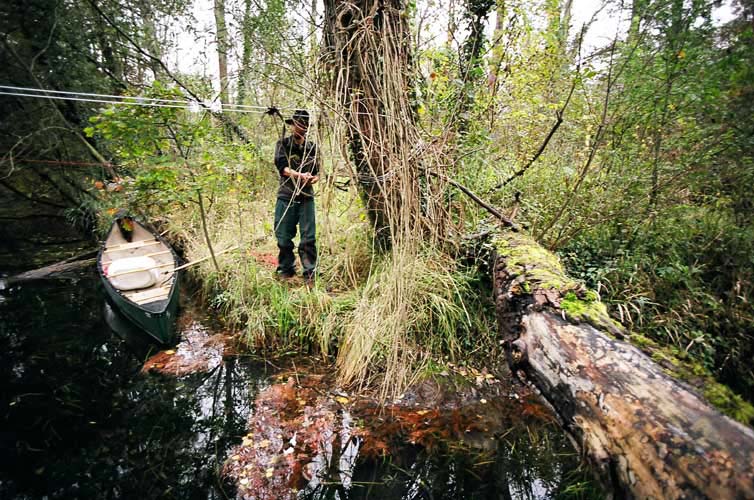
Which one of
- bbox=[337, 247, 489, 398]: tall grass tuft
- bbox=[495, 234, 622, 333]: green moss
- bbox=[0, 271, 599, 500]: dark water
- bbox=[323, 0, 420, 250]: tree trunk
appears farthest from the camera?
bbox=[337, 247, 489, 398]: tall grass tuft

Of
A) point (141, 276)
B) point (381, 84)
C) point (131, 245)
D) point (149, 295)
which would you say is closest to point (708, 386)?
point (381, 84)

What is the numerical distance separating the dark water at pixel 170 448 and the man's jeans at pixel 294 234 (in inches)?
45.7

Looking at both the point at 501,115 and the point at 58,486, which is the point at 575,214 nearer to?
the point at 501,115

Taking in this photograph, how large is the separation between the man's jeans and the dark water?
1162 mm

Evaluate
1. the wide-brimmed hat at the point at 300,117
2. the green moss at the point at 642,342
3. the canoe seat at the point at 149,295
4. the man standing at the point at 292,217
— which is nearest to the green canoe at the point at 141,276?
the canoe seat at the point at 149,295

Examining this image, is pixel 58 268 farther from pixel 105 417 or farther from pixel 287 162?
pixel 287 162

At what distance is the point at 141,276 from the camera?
14.0 ft

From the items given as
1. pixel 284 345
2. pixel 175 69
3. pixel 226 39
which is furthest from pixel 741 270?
pixel 175 69

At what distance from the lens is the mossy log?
1.05 m

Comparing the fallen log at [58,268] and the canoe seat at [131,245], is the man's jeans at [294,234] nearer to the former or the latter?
the canoe seat at [131,245]

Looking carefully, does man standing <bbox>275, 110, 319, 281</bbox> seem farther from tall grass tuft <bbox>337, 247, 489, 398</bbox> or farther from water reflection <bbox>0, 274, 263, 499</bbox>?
water reflection <bbox>0, 274, 263, 499</bbox>

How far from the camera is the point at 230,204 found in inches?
241

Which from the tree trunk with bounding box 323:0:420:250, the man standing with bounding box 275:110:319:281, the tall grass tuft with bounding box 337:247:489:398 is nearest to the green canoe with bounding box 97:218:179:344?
the man standing with bounding box 275:110:319:281

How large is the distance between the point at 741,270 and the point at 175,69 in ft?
28.9
